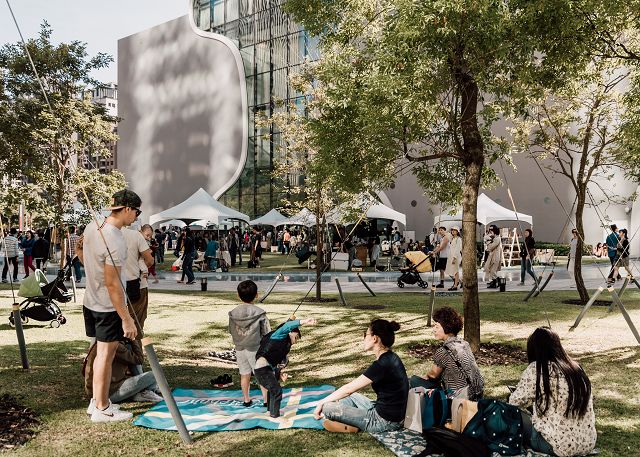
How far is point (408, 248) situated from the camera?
101 feet

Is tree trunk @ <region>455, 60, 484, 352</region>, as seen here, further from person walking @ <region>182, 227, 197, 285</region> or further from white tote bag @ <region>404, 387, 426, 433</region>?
person walking @ <region>182, 227, 197, 285</region>

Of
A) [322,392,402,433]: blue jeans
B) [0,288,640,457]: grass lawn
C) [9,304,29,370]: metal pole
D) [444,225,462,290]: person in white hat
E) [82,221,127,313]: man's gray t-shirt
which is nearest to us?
[0,288,640,457]: grass lawn

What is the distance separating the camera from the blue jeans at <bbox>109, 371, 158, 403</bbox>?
5.73 metres

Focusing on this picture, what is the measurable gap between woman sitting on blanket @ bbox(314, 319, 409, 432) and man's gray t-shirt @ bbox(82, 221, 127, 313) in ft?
6.68

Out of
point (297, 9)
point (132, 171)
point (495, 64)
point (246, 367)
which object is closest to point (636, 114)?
point (495, 64)

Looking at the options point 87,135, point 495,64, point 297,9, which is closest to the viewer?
point 495,64

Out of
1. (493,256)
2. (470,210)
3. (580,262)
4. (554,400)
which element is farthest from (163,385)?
(493,256)

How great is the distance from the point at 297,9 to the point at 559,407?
7.79 meters

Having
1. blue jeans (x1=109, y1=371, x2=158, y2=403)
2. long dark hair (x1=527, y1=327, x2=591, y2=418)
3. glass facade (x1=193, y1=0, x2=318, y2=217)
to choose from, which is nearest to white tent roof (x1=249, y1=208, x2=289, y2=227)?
glass facade (x1=193, y1=0, x2=318, y2=217)

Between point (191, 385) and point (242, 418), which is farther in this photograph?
point (191, 385)

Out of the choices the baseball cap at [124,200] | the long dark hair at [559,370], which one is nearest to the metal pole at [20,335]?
the baseball cap at [124,200]

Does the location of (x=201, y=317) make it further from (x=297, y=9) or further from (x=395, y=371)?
Answer: (x=395, y=371)

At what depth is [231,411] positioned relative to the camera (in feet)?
18.4

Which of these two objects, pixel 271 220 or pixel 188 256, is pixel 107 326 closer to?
pixel 188 256
